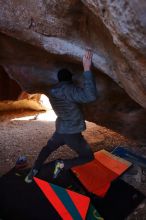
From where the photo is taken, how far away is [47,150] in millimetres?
4500

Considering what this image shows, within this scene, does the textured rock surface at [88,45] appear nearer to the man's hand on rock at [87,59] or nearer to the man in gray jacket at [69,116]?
the man's hand on rock at [87,59]

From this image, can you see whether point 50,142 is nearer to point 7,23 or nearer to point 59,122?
point 59,122

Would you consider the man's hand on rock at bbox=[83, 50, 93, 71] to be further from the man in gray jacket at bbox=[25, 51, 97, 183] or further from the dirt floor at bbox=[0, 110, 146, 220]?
the dirt floor at bbox=[0, 110, 146, 220]

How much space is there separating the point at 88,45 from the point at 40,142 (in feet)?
9.13

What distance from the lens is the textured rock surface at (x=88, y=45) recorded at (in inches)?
126

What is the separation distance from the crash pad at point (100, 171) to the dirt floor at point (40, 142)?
15cm

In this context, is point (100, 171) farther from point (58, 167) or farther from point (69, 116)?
point (69, 116)

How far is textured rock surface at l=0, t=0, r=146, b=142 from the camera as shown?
10.5 feet

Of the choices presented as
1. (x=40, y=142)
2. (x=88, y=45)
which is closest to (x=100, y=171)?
(x=88, y=45)

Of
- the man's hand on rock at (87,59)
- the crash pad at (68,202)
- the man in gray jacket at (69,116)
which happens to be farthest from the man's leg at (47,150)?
the man's hand on rock at (87,59)

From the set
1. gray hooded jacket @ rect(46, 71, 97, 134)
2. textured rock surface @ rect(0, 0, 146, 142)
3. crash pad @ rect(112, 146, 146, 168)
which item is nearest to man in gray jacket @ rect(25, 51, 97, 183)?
gray hooded jacket @ rect(46, 71, 97, 134)

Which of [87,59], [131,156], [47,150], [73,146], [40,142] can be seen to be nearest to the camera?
[87,59]

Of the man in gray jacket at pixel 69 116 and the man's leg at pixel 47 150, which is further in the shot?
the man's leg at pixel 47 150

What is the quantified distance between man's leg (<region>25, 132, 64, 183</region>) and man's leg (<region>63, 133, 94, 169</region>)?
0.11 meters
